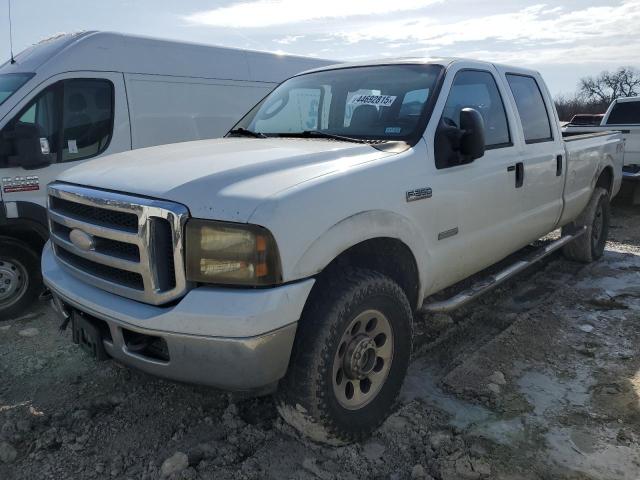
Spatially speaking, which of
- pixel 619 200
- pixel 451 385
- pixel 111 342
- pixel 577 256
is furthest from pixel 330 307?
pixel 619 200

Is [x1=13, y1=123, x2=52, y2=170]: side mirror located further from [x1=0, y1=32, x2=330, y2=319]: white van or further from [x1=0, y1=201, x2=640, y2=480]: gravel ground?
[x1=0, y1=201, x2=640, y2=480]: gravel ground

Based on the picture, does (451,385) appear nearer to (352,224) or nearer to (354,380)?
(354,380)

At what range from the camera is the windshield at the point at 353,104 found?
3.29m

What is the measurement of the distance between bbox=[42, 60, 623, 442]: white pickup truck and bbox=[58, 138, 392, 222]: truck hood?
0.03ft

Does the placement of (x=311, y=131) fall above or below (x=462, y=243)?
above

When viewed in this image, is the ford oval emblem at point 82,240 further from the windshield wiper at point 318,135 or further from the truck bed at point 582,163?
the truck bed at point 582,163

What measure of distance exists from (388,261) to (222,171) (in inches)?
41.5

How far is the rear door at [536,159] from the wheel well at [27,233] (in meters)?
3.90

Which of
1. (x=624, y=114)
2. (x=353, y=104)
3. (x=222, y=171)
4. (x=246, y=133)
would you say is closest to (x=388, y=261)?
(x=222, y=171)

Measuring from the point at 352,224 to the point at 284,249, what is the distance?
44cm

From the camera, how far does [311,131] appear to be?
11.4 ft

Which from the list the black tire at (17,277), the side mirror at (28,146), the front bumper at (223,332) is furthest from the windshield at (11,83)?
the front bumper at (223,332)

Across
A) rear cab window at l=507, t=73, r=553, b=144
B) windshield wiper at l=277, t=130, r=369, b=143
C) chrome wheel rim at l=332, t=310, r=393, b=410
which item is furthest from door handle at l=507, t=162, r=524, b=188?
chrome wheel rim at l=332, t=310, r=393, b=410

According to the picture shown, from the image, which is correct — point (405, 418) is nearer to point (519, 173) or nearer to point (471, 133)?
point (471, 133)
